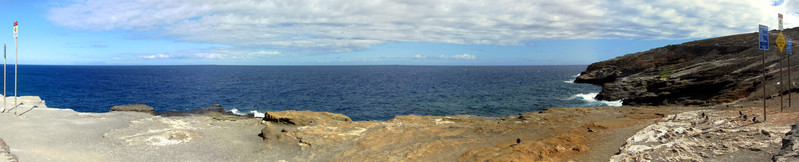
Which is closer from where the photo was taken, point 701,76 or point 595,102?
point 701,76

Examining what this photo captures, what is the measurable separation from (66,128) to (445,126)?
61.8 feet

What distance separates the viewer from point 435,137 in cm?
1938

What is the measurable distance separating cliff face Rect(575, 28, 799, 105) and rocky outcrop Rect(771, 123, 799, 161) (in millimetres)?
11500

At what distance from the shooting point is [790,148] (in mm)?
10391

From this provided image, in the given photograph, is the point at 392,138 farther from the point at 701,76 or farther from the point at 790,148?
the point at 701,76

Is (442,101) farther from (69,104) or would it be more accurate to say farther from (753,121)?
(69,104)

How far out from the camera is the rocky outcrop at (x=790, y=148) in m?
9.86

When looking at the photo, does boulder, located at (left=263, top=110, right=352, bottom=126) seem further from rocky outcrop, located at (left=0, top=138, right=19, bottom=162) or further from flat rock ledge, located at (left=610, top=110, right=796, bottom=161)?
flat rock ledge, located at (left=610, top=110, right=796, bottom=161)

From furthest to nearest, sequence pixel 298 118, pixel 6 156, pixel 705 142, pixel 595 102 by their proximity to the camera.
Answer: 1. pixel 595 102
2. pixel 298 118
3. pixel 6 156
4. pixel 705 142

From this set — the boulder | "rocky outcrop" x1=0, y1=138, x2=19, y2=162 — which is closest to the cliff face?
the boulder

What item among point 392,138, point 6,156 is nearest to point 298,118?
point 392,138

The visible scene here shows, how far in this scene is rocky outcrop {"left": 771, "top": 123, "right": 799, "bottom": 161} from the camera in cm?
986

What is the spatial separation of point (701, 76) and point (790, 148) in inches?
1353

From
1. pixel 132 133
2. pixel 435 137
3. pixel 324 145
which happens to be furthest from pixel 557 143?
pixel 132 133
